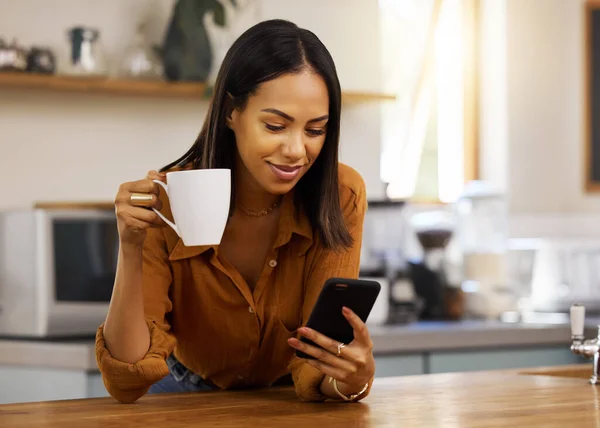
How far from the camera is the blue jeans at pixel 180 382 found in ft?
5.97

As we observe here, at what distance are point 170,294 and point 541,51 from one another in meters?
2.67

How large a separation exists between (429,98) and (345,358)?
9.07 ft

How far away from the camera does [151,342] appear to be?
1.54 meters

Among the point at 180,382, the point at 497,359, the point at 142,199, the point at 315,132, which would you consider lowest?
the point at 497,359

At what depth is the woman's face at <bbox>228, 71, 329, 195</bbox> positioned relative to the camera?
1463 millimetres

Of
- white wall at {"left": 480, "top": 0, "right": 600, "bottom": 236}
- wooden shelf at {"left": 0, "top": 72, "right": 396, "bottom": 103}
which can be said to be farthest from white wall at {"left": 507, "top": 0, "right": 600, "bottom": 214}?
wooden shelf at {"left": 0, "top": 72, "right": 396, "bottom": 103}

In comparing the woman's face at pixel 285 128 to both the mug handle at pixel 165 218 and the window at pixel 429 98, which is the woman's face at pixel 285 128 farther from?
the window at pixel 429 98

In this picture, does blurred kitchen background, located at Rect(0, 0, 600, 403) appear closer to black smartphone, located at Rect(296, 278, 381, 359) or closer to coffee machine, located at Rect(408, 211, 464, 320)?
coffee machine, located at Rect(408, 211, 464, 320)

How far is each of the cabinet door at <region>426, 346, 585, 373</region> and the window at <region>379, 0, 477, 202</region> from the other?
1018 millimetres

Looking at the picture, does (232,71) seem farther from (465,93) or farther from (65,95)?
(465,93)

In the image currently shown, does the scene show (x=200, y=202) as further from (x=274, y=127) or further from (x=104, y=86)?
(x=104, y=86)

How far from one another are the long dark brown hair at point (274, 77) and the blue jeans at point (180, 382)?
35 centimetres

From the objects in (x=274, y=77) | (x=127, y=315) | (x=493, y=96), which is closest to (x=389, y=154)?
(x=493, y=96)

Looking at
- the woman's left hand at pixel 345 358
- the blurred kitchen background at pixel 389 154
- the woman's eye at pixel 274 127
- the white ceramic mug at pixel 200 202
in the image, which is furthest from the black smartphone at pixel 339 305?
the blurred kitchen background at pixel 389 154
